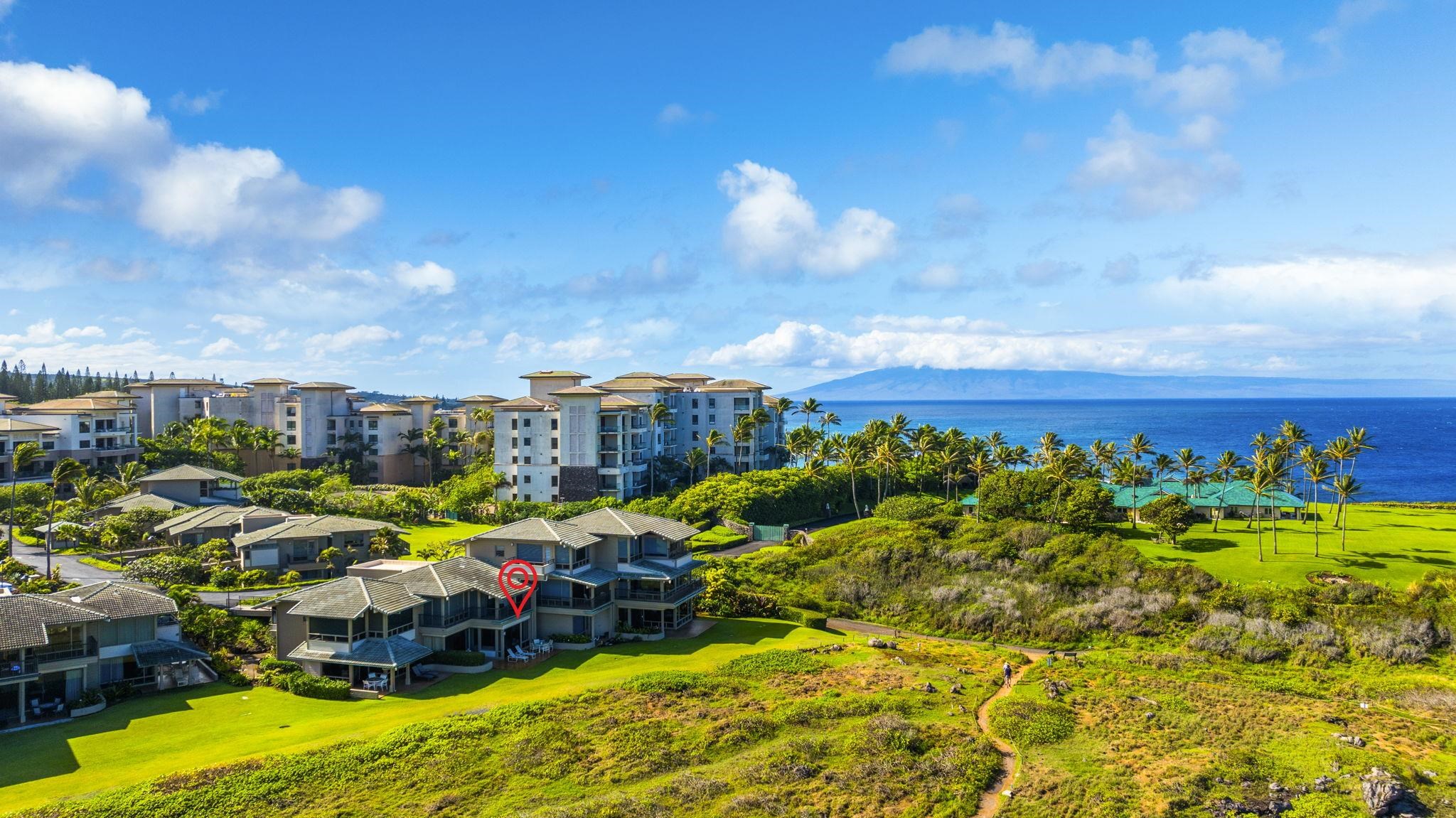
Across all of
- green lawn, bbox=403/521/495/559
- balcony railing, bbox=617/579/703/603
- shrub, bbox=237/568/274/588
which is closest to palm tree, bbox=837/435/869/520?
green lawn, bbox=403/521/495/559

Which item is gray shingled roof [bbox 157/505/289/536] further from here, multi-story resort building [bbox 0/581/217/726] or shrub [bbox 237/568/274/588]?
multi-story resort building [bbox 0/581/217/726]

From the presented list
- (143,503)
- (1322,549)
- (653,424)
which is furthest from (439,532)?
(1322,549)

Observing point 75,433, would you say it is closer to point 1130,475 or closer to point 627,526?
point 627,526

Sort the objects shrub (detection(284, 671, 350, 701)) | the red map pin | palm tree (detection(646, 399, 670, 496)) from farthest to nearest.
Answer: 1. palm tree (detection(646, 399, 670, 496))
2. the red map pin
3. shrub (detection(284, 671, 350, 701))

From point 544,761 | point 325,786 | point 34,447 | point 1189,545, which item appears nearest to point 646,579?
point 544,761

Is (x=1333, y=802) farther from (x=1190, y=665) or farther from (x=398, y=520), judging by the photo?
(x=398, y=520)

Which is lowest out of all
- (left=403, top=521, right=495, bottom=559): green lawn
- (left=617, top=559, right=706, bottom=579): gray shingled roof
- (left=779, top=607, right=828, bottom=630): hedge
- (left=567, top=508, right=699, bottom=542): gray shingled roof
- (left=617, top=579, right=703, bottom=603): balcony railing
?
(left=779, top=607, right=828, bottom=630): hedge

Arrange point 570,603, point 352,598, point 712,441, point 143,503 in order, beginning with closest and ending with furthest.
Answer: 1. point 352,598
2. point 570,603
3. point 143,503
4. point 712,441
